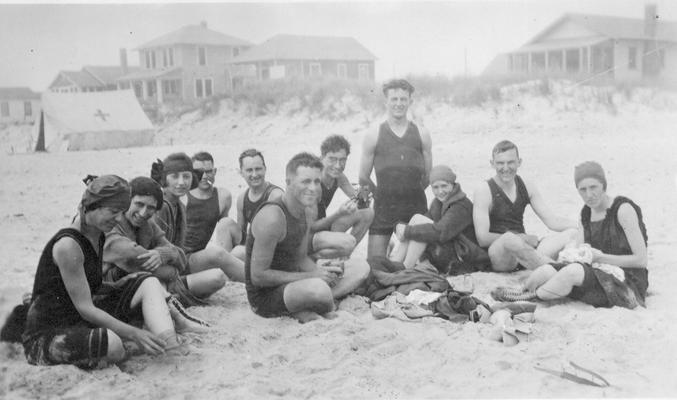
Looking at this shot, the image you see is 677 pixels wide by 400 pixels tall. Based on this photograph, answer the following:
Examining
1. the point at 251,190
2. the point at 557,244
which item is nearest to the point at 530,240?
the point at 557,244

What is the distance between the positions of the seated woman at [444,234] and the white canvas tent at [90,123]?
12281 mm

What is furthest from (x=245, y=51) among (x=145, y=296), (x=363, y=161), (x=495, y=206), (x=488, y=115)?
(x=145, y=296)

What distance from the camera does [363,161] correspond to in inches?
208

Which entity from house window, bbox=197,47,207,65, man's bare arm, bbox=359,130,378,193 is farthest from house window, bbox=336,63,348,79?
man's bare arm, bbox=359,130,378,193

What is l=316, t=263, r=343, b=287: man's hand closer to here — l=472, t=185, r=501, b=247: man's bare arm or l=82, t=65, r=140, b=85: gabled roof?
l=472, t=185, r=501, b=247: man's bare arm

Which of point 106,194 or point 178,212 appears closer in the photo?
point 106,194

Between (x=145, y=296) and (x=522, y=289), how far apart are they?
7.49 feet

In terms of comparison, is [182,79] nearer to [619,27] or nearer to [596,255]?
[619,27]

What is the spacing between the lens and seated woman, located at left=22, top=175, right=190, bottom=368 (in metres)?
2.94

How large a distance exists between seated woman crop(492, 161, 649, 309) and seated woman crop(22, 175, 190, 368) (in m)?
2.26

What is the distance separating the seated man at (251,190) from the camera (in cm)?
461

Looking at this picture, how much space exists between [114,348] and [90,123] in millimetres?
14147

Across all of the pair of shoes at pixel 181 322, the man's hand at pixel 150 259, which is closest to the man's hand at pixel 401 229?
the pair of shoes at pixel 181 322

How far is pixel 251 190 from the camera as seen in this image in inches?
188
